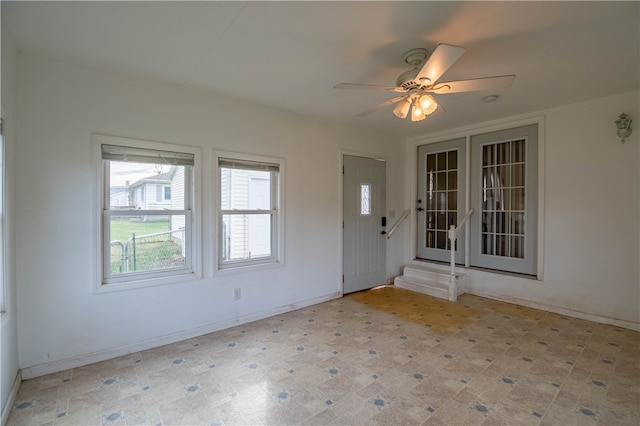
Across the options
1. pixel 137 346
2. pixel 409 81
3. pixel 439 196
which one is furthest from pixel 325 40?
pixel 439 196

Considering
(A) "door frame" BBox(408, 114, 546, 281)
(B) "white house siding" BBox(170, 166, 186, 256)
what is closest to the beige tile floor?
(B) "white house siding" BBox(170, 166, 186, 256)

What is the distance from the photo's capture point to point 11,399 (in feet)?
6.54

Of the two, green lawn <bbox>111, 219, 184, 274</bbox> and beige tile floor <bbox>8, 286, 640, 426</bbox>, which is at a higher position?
green lawn <bbox>111, 219, 184, 274</bbox>

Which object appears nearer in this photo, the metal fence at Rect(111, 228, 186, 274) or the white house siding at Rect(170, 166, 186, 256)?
the metal fence at Rect(111, 228, 186, 274)

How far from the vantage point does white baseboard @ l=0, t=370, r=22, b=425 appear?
1834 millimetres

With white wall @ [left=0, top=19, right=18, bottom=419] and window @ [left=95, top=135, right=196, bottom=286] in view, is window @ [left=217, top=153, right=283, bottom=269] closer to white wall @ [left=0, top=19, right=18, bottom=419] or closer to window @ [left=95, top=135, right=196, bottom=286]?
window @ [left=95, top=135, right=196, bottom=286]

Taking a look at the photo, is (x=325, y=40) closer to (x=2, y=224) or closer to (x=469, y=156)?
(x=2, y=224)

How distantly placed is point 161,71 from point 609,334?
5.04 meters

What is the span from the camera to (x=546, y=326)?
10.8 feet

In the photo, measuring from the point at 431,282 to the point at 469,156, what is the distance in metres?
1.98

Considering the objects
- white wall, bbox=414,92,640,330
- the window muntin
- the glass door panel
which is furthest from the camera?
the glass door panel

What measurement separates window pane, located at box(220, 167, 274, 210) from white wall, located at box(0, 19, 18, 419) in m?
1.62

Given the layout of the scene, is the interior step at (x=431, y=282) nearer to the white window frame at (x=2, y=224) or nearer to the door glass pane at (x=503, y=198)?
the door glass pane at (x=503, y=198)

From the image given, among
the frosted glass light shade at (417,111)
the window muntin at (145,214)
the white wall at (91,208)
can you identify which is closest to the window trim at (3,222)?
the white wall at (91,208)
